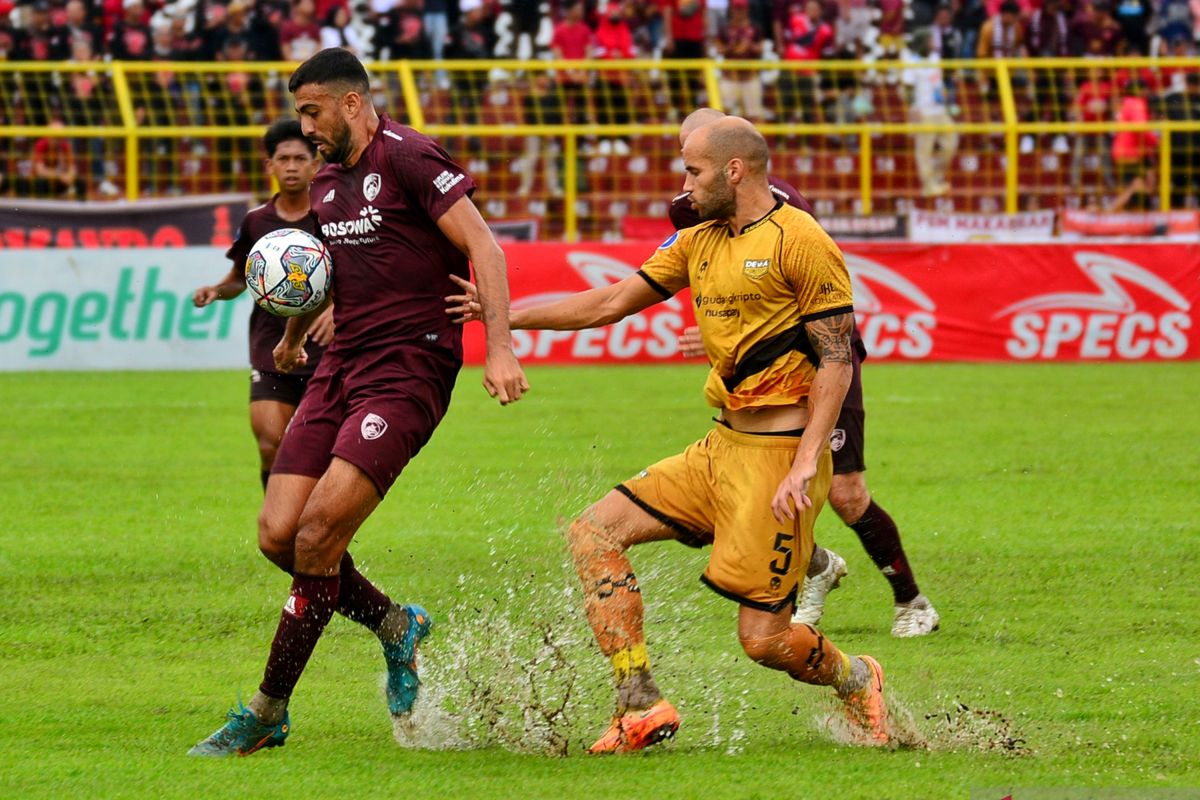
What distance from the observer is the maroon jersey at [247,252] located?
8.94 m

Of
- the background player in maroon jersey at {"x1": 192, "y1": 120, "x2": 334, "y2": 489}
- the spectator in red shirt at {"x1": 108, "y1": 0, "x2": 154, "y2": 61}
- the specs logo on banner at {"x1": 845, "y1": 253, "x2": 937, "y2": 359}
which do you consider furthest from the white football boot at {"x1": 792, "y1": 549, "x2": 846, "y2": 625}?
the spectator in red shirt at {"x1": 108, "y1": 0, "x2": 154, "y2": 61}

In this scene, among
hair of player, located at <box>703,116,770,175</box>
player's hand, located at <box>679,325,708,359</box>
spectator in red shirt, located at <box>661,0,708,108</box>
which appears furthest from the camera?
spectator in red shirt, located at <box>661,0,708,108</box>

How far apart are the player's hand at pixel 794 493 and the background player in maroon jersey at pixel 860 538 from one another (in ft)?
6.09

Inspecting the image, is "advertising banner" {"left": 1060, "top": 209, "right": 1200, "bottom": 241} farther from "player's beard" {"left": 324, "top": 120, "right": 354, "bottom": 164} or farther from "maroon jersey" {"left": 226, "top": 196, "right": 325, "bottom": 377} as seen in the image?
"player's beard" {"left": 324, "top": 120, "right": 354, "bottom": 164}

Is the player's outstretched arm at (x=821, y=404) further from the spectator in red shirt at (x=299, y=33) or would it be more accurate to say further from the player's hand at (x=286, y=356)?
the spectator in red shirt at (x=299, y=33)

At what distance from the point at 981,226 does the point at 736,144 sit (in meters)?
15.5

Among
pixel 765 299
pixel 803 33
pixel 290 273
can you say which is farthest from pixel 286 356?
pixel 803 33

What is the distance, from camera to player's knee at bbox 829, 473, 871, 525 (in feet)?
25.1

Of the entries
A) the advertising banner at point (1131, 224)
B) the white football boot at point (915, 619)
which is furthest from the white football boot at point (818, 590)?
the advertising banner at point (1131, 224)

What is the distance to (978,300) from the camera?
1883cm

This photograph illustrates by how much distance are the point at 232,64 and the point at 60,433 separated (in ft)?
24.1

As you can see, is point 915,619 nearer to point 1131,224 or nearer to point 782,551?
point 782,551

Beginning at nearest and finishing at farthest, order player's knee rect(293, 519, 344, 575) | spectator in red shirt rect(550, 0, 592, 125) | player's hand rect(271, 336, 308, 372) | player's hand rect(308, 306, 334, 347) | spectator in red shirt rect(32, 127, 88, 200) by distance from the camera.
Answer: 1. player's knee rect(293, 519, 344, 575)
2. player's hand rect(271, 336, 308, 372)
3. player's hand rect(308, 306, 334, 347)
4. spectator in red shirt rect(32, 127, 88, 200)
5. spectator in red shirt rect(550, 0, 592, 125)

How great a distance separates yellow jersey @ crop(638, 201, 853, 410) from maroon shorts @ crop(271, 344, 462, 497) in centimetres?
93
